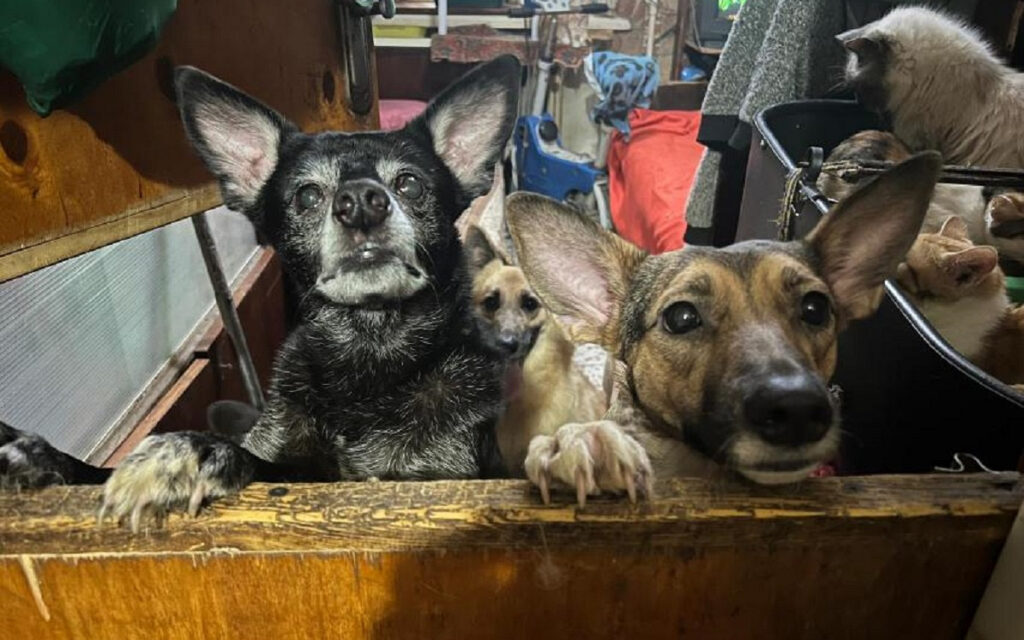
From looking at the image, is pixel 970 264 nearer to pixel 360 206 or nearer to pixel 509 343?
pixel 509 343

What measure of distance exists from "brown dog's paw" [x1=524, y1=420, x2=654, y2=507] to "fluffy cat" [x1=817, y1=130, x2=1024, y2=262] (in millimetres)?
1678

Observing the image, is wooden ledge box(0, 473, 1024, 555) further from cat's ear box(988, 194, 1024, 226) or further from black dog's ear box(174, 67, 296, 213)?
cat's ear box(988, 194, 1024, 226)

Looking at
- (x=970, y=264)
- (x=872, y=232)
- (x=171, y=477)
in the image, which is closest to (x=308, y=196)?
(x=171, y=477)

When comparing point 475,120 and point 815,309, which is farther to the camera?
point 475,120

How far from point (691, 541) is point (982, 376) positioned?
72cm

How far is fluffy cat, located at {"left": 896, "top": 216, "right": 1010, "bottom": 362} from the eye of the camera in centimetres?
211

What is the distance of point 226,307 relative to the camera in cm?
285

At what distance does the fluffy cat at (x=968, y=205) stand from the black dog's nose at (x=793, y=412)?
4.99 feet

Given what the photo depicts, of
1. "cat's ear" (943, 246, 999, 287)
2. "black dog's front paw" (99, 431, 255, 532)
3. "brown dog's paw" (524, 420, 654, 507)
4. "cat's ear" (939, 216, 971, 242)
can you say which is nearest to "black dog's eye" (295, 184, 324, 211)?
"black dog's front paw" (99, 431, 255, 532)

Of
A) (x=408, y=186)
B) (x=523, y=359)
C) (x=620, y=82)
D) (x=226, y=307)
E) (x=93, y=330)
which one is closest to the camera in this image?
(x=408, y=186)

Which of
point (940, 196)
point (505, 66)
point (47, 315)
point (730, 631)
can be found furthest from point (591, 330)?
point (940, 196)

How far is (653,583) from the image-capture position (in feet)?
3.52

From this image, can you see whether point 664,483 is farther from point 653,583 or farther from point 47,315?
point 47,315

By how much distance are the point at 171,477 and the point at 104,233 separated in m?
0.59
